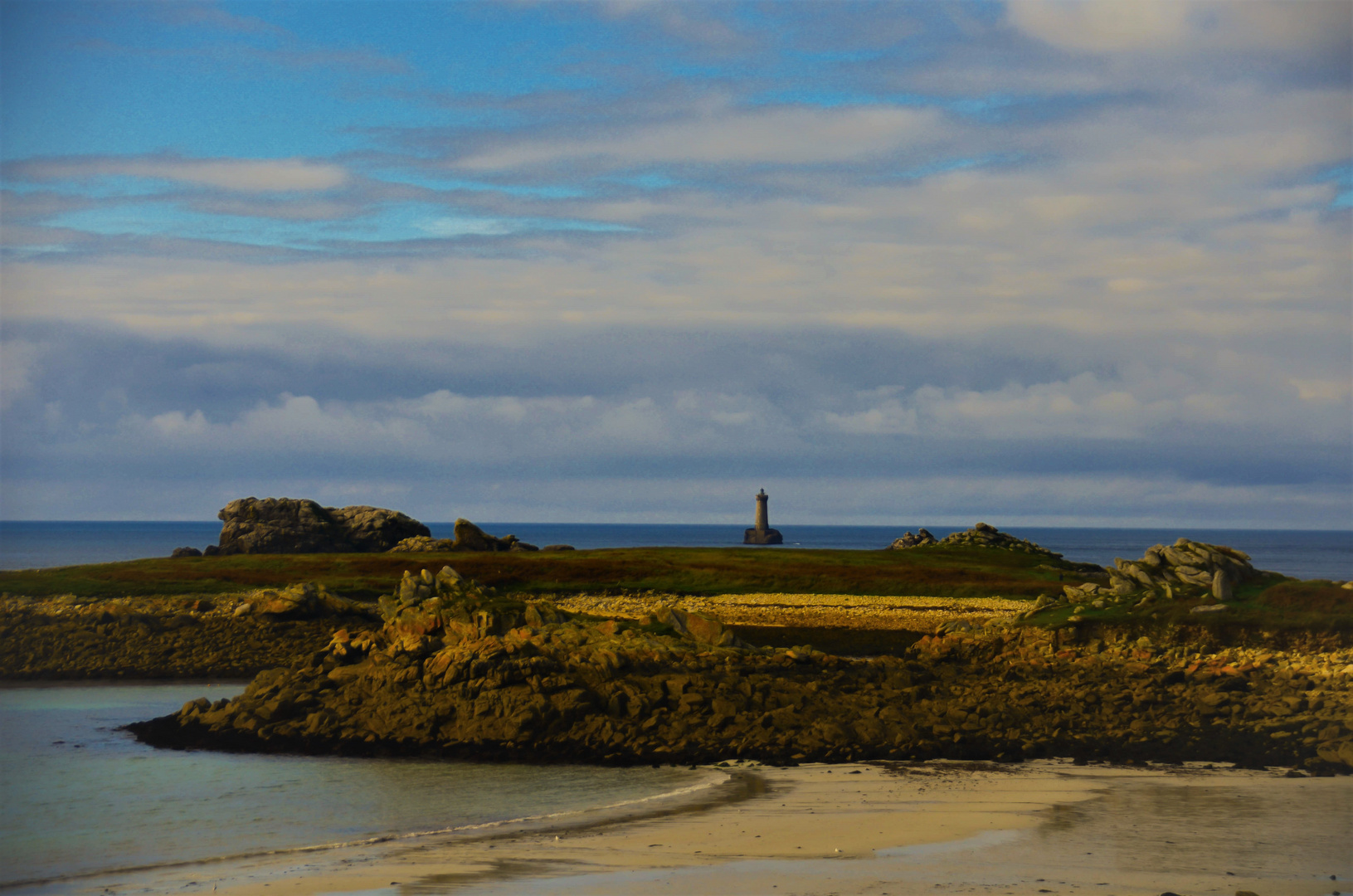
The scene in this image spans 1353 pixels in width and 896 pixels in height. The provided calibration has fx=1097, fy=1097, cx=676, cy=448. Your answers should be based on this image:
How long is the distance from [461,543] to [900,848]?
76.7m

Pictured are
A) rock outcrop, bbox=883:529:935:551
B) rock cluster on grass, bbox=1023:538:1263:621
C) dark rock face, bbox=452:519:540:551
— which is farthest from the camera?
rock outcrop, bbox=883:529:935:551

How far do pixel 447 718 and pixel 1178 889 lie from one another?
15841mm

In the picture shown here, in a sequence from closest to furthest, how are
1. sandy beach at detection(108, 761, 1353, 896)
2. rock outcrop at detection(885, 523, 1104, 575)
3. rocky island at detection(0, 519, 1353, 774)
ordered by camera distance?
sandy beach at detection(108, 761, 1353, 896) → rocky island at detection(0, 519, 1353, 774) → rock outcrop at detection(885, 523, 1104, 575)

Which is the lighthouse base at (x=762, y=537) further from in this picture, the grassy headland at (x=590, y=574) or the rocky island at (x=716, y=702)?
the rocky island at (x=716, y=702)

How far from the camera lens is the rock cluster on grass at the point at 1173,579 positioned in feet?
112

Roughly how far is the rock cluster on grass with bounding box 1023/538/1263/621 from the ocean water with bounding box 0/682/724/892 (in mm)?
19139

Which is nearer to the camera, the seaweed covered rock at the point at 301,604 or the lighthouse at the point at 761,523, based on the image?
the seaweed covered rock at the point at 301,604

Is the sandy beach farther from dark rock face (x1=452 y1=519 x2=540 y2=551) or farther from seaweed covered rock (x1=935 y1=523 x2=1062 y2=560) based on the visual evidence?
seaweed covered rock (x1=935 y1=523 x2=1062 y2=560)

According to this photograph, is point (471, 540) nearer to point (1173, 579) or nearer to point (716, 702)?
point (1173, 579)

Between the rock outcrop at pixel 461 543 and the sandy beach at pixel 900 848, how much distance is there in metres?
70.6

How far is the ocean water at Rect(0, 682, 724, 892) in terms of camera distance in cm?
1734

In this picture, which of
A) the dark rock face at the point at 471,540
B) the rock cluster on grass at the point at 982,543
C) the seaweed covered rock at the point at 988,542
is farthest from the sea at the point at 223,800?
the seaweed covered rock at the point at 988,542

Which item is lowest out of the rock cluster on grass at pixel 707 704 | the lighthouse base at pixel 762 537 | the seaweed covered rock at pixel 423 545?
the rock cluster on grass at pixel 707 704

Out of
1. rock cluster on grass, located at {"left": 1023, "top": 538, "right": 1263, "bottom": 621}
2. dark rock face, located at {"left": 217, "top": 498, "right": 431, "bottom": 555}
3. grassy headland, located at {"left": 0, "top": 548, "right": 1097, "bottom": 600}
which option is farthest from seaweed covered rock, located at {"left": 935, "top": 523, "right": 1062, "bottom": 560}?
rock cluster on grass, located at {"left": 1023, "top": 538, "right": 1263, "bottom": 621}
